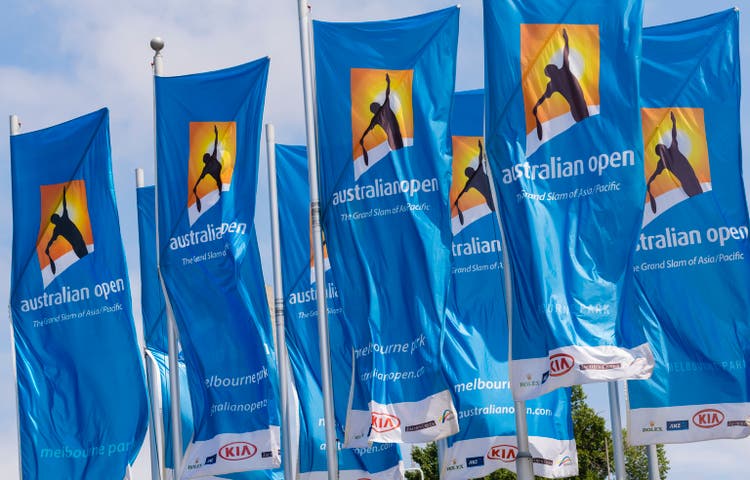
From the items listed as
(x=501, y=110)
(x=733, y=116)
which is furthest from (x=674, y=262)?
(x=501, y=110)

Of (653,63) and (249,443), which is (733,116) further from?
(249,443)

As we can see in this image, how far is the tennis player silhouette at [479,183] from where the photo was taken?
26.3 metres

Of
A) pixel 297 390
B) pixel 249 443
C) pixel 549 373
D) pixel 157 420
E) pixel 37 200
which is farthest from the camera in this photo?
pixel 157 420

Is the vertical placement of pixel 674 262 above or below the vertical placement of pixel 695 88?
below

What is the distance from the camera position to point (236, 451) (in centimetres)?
2297

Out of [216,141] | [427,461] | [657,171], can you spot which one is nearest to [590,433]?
[427,461]

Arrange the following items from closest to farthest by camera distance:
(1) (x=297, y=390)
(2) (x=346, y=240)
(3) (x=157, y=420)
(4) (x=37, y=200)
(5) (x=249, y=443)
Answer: (2) (x=346, y=240) < (5) (x=249, y=443) < (4) (x=37, y=200) < (1) (x=297, y=390) < (3) (x=157, y=420)

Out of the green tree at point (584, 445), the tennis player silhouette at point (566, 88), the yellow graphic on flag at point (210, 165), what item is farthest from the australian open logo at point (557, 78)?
the green tree at point (584, 445)

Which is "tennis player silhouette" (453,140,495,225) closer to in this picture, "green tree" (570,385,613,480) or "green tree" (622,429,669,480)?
"green tree" (570,385,613,480)

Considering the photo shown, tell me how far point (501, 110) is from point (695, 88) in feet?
18.1

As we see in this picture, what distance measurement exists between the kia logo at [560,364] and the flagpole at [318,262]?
4.07 m

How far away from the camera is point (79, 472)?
24.2 m

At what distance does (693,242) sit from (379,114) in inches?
240

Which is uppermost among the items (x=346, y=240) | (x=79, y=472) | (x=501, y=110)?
(x=501, y=110)
